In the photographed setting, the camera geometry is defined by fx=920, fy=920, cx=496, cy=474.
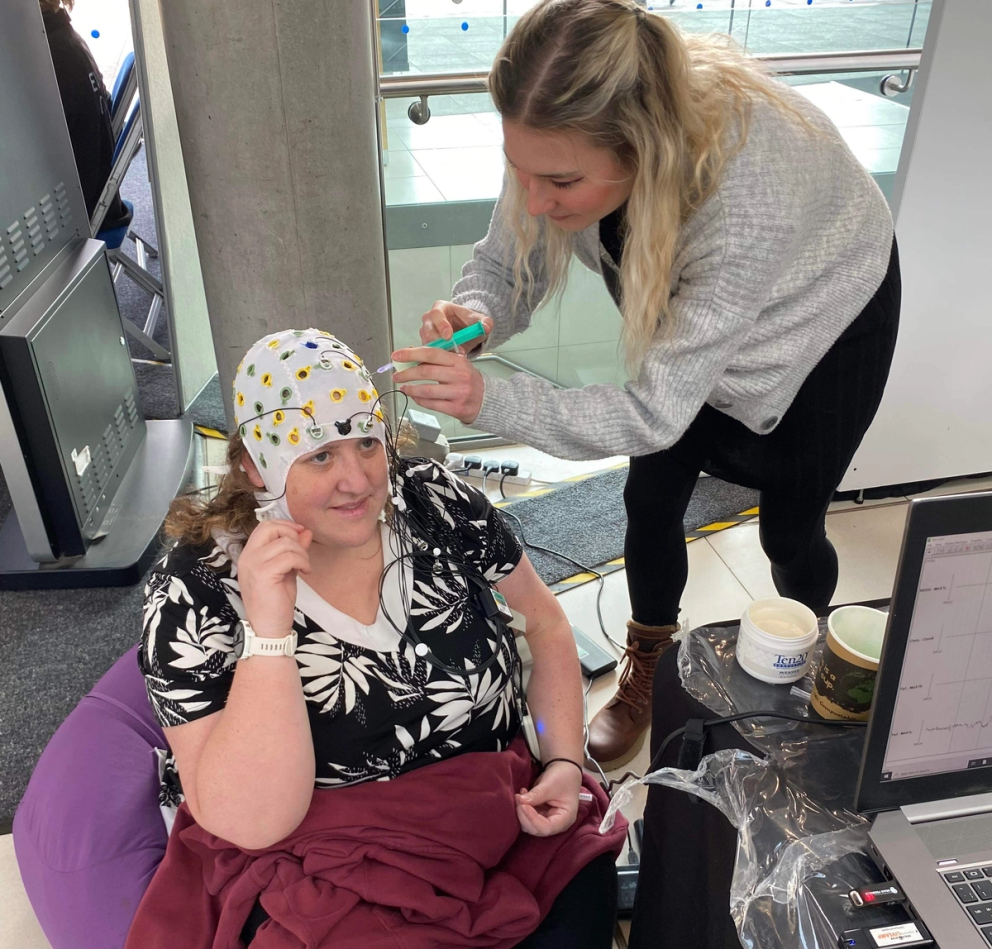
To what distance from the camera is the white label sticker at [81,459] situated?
2.63 m

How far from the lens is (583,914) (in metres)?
1.36

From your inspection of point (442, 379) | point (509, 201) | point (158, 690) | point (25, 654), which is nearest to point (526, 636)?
point (442, 379)

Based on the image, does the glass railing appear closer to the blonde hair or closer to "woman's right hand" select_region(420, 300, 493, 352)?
"woman's right hand" select_region(420, 300, 493, 352)

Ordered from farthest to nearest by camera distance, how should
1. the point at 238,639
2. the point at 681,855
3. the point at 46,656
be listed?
the point at 46,656
the point at 238,639
the point at 681,855

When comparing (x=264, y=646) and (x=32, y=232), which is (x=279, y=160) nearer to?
(x=32, y=232)

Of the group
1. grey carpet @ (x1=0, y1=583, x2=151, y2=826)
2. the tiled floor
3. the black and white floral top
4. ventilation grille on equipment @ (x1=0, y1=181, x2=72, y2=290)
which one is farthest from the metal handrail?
grey carpet @ (x1=0, y1=583, x2=151, y2=826)

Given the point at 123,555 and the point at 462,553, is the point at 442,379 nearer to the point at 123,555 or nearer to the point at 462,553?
the point at 462,553

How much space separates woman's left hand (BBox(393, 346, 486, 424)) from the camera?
4.39ft

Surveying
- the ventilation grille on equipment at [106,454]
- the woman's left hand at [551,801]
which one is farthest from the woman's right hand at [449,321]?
the ventilation grille on equipment at [106,454]

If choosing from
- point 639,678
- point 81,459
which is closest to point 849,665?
point 639,678

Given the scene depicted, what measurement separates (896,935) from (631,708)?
130 cm

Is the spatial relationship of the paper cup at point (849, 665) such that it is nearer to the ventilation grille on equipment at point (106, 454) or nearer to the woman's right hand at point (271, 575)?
the woman's right hand at point (271, 575)

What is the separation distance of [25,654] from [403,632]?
5.15 feet

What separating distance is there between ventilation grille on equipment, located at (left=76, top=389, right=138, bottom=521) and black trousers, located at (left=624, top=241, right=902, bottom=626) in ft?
5.38
